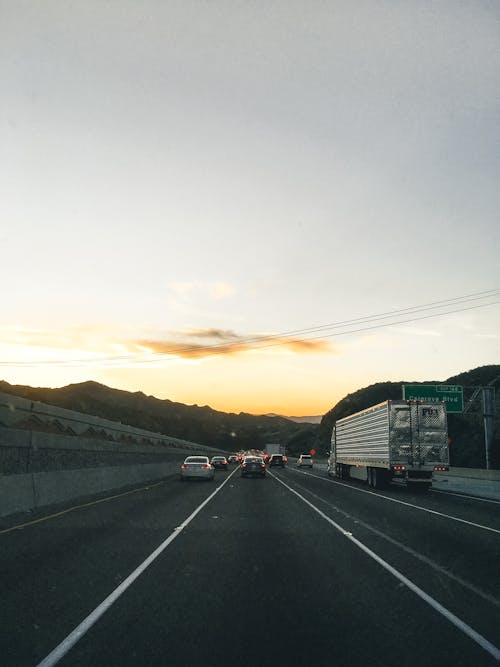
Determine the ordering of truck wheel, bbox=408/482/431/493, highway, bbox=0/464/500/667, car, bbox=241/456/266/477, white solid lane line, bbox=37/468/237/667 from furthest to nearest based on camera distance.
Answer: car, bbox=241/456/266/477 → truck wheel, bbox=408/482/431/493 → highway, bbox=0/464/500/667 → white solid lane line, bbox=37/468/237/667

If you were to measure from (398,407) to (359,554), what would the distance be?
20.7 m

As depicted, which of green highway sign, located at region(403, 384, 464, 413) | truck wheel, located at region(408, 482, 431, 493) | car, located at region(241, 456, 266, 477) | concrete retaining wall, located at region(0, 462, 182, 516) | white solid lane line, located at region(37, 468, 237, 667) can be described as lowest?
white solid lane line, located at region(37, 468, 237, 667)

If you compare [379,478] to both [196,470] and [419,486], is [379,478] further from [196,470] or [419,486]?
[196,470]

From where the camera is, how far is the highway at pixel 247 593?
19.7 ft

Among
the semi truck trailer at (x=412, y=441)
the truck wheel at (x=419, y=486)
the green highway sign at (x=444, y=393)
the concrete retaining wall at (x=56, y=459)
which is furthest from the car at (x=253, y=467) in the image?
the truck wheel at (x=419, y=486)

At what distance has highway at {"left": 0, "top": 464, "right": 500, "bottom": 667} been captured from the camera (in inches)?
236

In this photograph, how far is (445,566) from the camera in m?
10.6

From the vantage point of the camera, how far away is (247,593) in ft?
27.8

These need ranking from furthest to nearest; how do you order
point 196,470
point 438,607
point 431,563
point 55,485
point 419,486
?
point 196,470 < point 419,486 < point 55,485 < point 431,563 < point 438,607

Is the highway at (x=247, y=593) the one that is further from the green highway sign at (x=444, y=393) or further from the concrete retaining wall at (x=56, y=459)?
the green highway sign at (x=444, y=393)

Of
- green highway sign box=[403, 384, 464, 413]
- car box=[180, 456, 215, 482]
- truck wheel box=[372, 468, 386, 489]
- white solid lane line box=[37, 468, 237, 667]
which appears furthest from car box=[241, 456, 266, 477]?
white solid lane line box=[37, 468, 237, 667]

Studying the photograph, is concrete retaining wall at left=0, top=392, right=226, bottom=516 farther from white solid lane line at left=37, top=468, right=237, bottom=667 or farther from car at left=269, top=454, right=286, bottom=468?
car at left=269, top=454, right=286, bottom=468

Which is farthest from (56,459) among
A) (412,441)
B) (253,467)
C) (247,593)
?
(247,593)

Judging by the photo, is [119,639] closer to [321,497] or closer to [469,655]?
[469,655]
